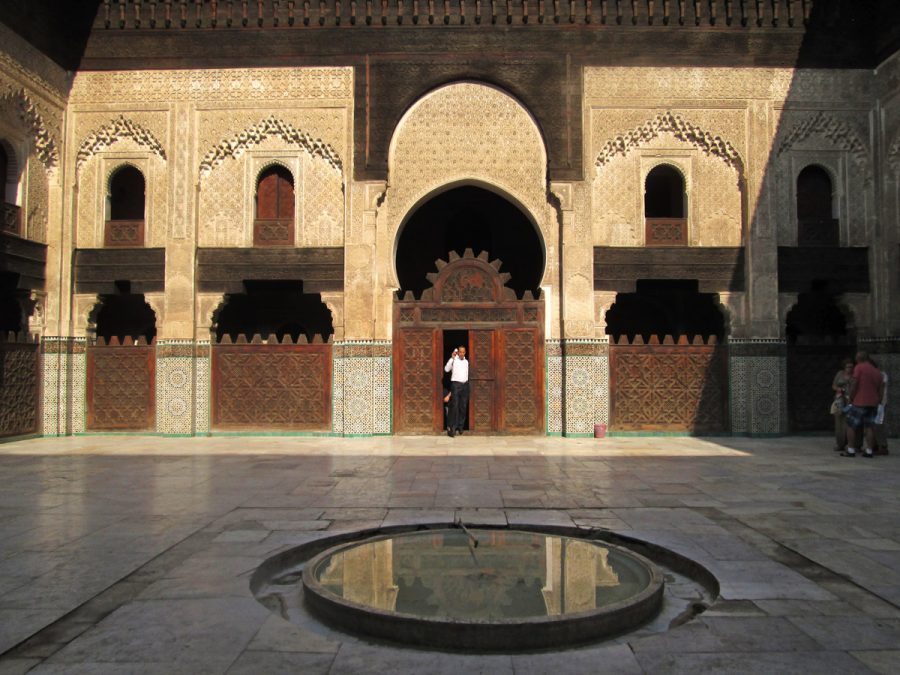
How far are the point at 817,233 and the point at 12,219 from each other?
1161 cm

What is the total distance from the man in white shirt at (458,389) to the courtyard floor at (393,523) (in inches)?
55.1

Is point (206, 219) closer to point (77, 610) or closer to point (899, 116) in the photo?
point (77, 610)

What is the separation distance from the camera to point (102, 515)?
16.4 feet

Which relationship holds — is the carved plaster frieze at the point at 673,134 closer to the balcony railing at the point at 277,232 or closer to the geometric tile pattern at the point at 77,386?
the balcony railing at the point at 277,232

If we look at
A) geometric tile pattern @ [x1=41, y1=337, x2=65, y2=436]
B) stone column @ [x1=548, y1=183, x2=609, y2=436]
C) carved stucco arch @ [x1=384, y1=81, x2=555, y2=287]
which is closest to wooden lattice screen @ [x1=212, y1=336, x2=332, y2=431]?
carved stucco arch @ [x1=384, y1=81, x2=555, y2=287]

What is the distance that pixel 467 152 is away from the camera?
431 inches

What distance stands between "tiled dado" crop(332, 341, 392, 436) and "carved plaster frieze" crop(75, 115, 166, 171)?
422cm

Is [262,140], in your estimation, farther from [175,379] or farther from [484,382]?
[484,382]

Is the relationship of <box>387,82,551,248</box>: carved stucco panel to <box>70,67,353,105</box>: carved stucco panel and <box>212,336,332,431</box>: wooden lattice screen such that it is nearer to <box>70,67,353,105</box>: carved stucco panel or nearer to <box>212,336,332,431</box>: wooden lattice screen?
<box>70,67,353,105</box>: carved stucco panel

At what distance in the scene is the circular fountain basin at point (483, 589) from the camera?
2.69 m

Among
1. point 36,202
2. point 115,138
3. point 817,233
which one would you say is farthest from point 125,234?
point 817,233

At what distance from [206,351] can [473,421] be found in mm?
4079

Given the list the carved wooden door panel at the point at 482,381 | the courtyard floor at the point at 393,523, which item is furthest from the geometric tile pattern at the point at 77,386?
the carved wooden door panel at the point at 482,381

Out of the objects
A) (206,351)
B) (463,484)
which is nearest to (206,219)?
(206,351)
